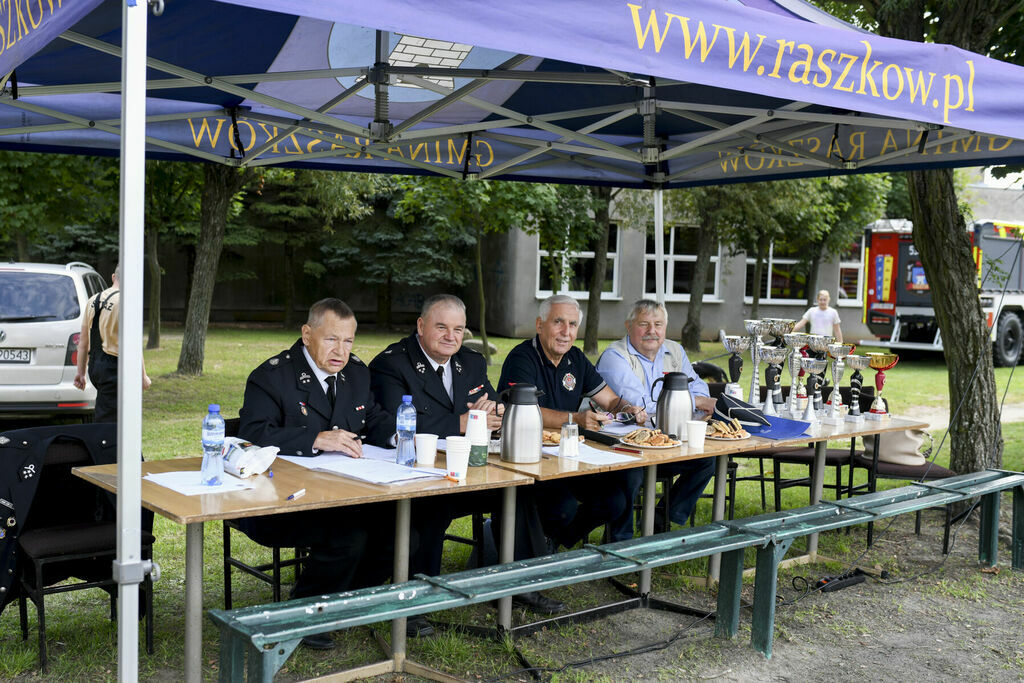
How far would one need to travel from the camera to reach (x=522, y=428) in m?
3.75

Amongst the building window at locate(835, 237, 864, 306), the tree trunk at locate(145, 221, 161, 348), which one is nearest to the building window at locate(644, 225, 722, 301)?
the building window at locate(835, 237, 864, 306)

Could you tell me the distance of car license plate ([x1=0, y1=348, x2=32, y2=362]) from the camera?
7.87 m

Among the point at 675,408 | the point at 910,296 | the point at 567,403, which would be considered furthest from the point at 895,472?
the point at 910,296

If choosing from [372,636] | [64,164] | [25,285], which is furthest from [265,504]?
[64,164]

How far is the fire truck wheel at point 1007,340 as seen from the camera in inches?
698

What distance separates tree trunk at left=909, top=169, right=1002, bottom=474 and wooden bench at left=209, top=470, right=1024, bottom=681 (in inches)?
36.7

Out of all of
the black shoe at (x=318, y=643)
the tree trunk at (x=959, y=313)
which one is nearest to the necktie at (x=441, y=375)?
the black shoe at (x=318, y=643)

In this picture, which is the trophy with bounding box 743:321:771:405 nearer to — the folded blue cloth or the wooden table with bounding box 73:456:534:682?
the folded blue cloth

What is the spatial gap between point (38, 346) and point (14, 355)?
20 centimetres

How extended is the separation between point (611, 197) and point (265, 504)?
1447 centimetres

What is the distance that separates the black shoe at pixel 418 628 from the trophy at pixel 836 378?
2426 mm

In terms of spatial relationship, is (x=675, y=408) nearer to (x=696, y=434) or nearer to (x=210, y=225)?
(x=696, y=434)

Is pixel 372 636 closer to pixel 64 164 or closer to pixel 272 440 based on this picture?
pixel 272 440

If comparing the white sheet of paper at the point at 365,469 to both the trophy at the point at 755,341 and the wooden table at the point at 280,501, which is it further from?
the trophy at the point at 755,341
